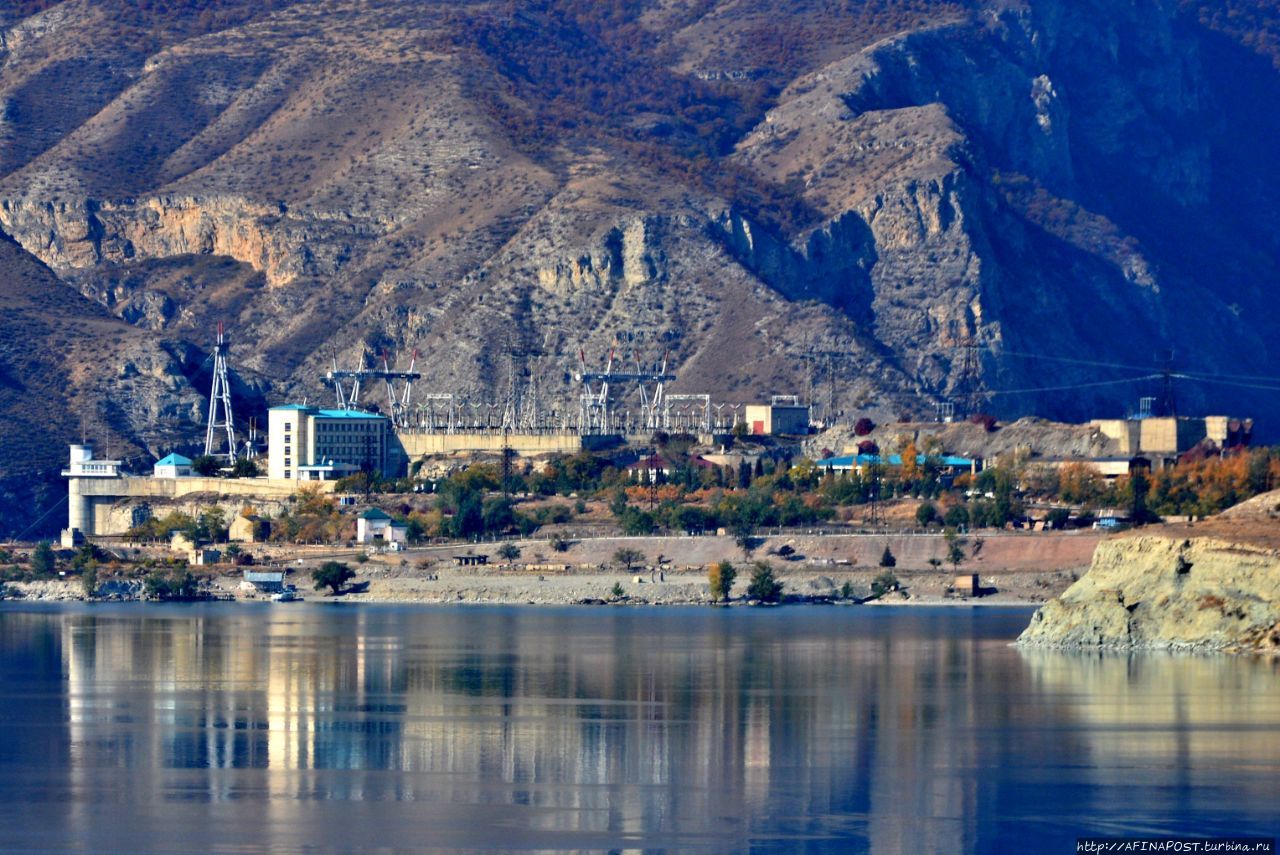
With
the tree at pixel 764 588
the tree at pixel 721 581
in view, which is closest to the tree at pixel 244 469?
the tree at pixel 721 581

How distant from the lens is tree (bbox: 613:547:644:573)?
6053 inches

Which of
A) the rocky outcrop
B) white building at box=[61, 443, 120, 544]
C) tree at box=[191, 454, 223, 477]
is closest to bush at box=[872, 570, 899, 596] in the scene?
the rocky outcrop

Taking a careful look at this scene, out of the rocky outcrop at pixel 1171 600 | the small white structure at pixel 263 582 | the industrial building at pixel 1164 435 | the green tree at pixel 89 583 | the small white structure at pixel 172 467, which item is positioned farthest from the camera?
the small white structure at pixel 172 467

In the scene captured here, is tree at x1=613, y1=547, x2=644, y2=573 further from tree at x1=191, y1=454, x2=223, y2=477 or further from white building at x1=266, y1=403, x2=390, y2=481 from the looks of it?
tree at x1=191, y1=454, x2=223, y2=477

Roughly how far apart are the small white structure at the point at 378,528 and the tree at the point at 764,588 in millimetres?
26717

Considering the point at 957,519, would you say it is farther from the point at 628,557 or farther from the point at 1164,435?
the point at 1164,435

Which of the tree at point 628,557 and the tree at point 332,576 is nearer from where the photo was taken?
the tree at point 332,576

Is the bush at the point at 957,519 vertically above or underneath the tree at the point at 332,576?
above

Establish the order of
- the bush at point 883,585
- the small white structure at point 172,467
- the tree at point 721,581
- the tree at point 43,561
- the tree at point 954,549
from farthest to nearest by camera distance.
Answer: the small white structure at point 172,467 < the tree at point 43,561 < the tree at point 954,549 < the bush at point 883,585 < the tree at point 721,581

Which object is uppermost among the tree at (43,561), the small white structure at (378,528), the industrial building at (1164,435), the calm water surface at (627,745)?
the industrial building at (1164,435)

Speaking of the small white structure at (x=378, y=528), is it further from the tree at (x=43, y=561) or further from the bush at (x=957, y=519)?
the bush at (x=957, y=519)

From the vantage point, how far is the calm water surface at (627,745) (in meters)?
58.2

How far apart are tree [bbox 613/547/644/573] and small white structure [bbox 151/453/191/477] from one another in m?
46.8

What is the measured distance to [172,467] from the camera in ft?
640
